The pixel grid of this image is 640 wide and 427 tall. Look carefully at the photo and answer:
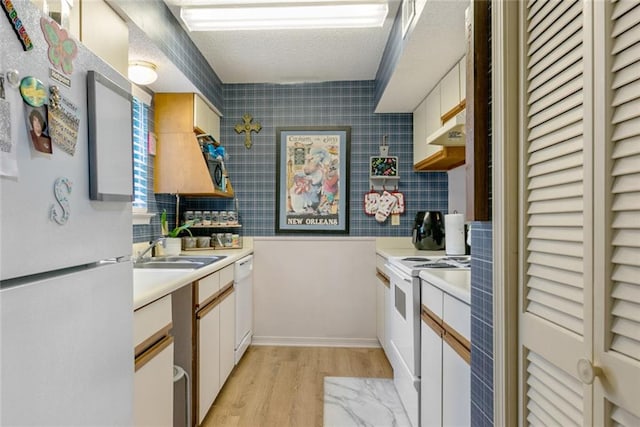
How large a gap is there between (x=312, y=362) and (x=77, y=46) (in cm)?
267

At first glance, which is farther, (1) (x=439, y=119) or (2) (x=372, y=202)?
(2) (x=372, y=202)

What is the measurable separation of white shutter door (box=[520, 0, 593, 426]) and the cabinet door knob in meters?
0.02

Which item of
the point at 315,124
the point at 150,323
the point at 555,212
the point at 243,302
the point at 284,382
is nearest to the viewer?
the point at 555,212

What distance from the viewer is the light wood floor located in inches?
83.4

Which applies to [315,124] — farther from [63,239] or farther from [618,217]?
[618,217]

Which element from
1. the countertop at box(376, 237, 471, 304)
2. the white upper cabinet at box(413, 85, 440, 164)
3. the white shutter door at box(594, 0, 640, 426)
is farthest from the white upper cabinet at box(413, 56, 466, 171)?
the white shutter door at box(594, 0, 640, 426)

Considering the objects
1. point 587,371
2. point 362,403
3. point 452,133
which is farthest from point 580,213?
point 362,403

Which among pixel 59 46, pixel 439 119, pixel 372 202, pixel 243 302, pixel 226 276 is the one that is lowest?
pixel 243 302

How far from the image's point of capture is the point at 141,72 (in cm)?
216

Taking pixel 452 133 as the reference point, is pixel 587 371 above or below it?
below

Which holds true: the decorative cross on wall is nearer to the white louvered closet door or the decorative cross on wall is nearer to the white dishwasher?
the white dishwasher

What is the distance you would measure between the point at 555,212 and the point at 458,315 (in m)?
0.70

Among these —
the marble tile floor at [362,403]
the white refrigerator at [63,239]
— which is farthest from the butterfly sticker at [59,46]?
the marble tile floor at [362,403]

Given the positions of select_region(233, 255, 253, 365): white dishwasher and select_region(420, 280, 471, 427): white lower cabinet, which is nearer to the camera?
select_region(420, 280, 471, 427): white lower cabinet
